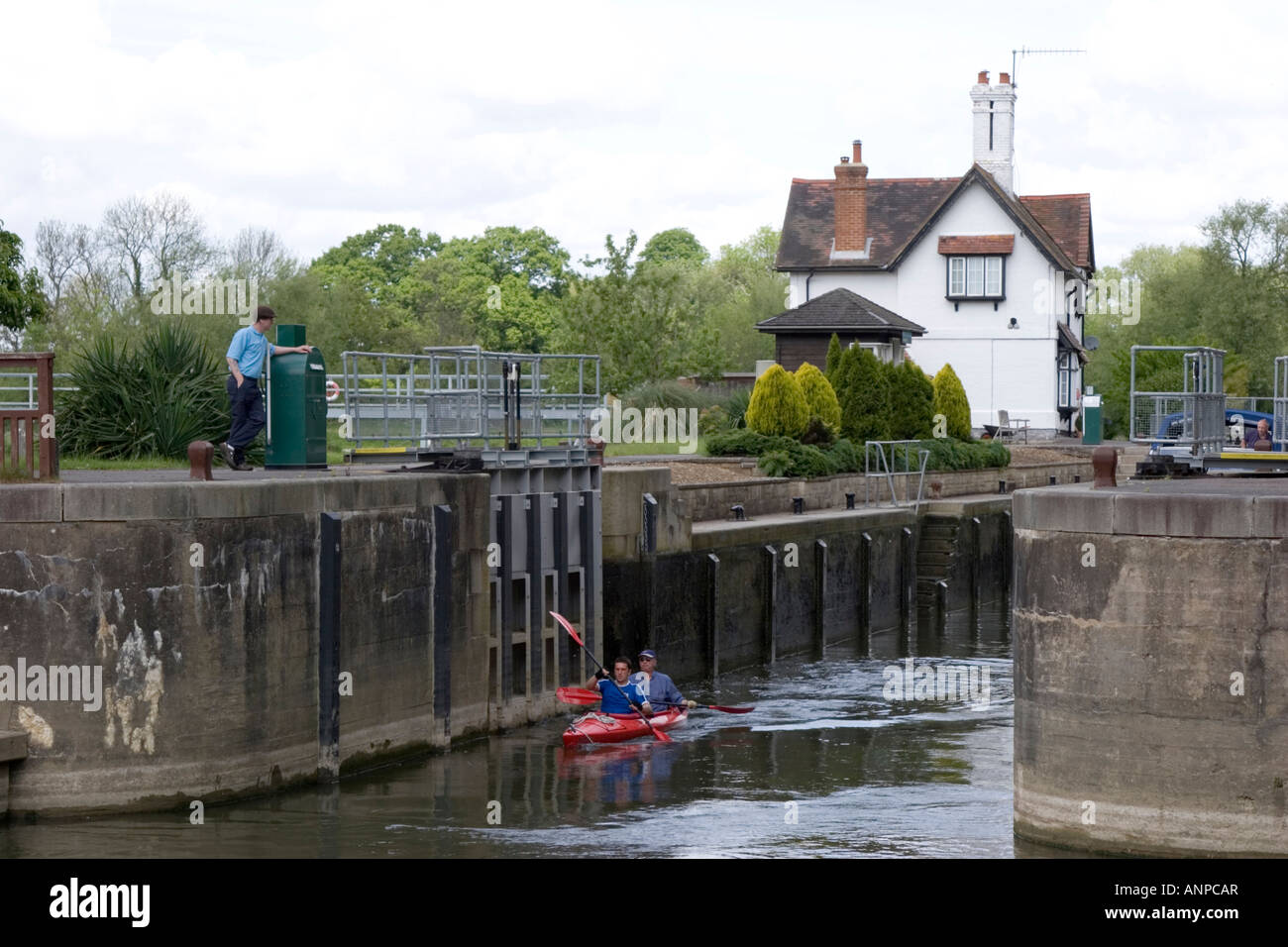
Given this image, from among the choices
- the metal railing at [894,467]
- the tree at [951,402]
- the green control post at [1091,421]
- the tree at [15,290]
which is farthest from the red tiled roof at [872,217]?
the tree at [15,290]

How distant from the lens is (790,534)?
31.7 m

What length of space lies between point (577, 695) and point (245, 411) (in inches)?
215

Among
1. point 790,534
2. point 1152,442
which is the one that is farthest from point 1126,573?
point 790,534

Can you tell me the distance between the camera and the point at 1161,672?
13883mm

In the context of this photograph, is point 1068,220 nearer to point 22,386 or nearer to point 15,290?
point 15,290

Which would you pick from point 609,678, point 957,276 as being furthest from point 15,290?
point 957,276

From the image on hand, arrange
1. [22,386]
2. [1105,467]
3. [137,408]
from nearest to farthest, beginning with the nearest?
[1105,467] < [22,386] < [137,408]

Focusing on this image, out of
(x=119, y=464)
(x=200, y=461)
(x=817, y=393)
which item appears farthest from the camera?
(x=817, y=393)

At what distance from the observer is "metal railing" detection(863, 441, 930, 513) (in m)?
39.6

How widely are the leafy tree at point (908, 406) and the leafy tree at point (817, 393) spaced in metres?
3.08

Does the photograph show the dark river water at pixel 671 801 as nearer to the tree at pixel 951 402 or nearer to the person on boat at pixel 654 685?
the person on boat at pixel 654 685

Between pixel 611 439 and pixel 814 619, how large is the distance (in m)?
13.4

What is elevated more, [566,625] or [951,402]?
[951,402]
